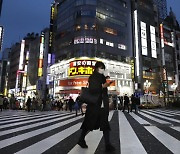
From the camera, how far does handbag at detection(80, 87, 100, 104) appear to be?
3034 mm

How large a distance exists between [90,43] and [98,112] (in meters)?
31.6

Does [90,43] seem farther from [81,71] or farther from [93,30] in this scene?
[81,71]

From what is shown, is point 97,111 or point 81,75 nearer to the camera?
point 97,111

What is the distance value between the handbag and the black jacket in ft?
0.16

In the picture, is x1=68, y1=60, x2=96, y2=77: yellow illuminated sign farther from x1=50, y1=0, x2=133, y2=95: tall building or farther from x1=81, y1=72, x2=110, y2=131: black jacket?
x1=81, y1=72, x2=110, y2=131: black jacket

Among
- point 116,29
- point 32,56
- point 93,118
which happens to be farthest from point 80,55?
point 93,118

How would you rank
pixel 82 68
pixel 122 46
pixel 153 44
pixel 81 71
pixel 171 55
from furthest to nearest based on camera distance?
pixel 171 55
pixel 153 44
pixel 122 46
pixel 82 68
pixel 81 71

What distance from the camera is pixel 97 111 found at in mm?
3033

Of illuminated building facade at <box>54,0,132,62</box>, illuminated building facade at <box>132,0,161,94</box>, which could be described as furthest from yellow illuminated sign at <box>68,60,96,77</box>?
illuminated building facade at <box>132,0,161,94</box>

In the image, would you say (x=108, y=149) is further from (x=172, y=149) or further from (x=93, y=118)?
(x=172, y=149)

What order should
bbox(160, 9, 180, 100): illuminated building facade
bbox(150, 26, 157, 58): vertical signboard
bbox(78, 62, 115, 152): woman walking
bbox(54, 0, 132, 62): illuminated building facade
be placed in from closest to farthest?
bbox(78, 62, 115, 152): woman walking < bbox(54, 0, 132, 62): illuminated building facade < bbox(150, 26, 157, 58): vertical signboard < bbox(160, 9, 180, 100): illuminated building facade

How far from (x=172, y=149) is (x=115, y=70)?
3383cm

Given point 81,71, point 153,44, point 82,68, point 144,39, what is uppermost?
point 144,39

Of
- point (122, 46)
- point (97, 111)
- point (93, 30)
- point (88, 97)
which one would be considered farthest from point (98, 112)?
point (122, 46)
